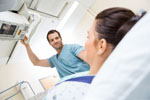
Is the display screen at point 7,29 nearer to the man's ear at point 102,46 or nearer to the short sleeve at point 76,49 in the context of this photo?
the short sleeve at point 76,49

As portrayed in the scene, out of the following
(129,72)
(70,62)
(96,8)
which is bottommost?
(70,62)

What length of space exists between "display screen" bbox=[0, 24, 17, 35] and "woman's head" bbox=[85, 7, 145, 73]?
1002mm

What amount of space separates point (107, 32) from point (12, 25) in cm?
112

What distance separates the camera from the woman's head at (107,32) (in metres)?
0.73

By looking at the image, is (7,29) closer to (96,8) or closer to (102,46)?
(102,46)

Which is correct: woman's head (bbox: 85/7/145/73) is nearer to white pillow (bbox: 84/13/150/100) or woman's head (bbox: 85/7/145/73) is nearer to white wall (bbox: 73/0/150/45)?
white pillow (bbox: 84/13/150/100)

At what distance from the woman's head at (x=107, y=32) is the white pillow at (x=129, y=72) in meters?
0.29

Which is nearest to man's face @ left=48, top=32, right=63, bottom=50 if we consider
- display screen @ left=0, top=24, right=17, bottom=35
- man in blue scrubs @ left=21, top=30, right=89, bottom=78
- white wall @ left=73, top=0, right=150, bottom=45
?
man in blue scrubs @ left=21, top=30, right=89, bottom=78

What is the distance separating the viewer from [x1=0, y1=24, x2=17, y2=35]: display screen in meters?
1.52

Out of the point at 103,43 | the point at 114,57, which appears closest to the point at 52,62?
the point at 103,43

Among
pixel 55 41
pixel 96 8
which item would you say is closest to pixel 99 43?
pixel 55 41

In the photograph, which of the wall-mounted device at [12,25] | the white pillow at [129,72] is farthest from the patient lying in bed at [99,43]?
the wall-mounted device at [12,25]

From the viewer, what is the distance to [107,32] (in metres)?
0.75

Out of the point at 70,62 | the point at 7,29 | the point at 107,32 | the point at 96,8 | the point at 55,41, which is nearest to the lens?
the point at 107,32
